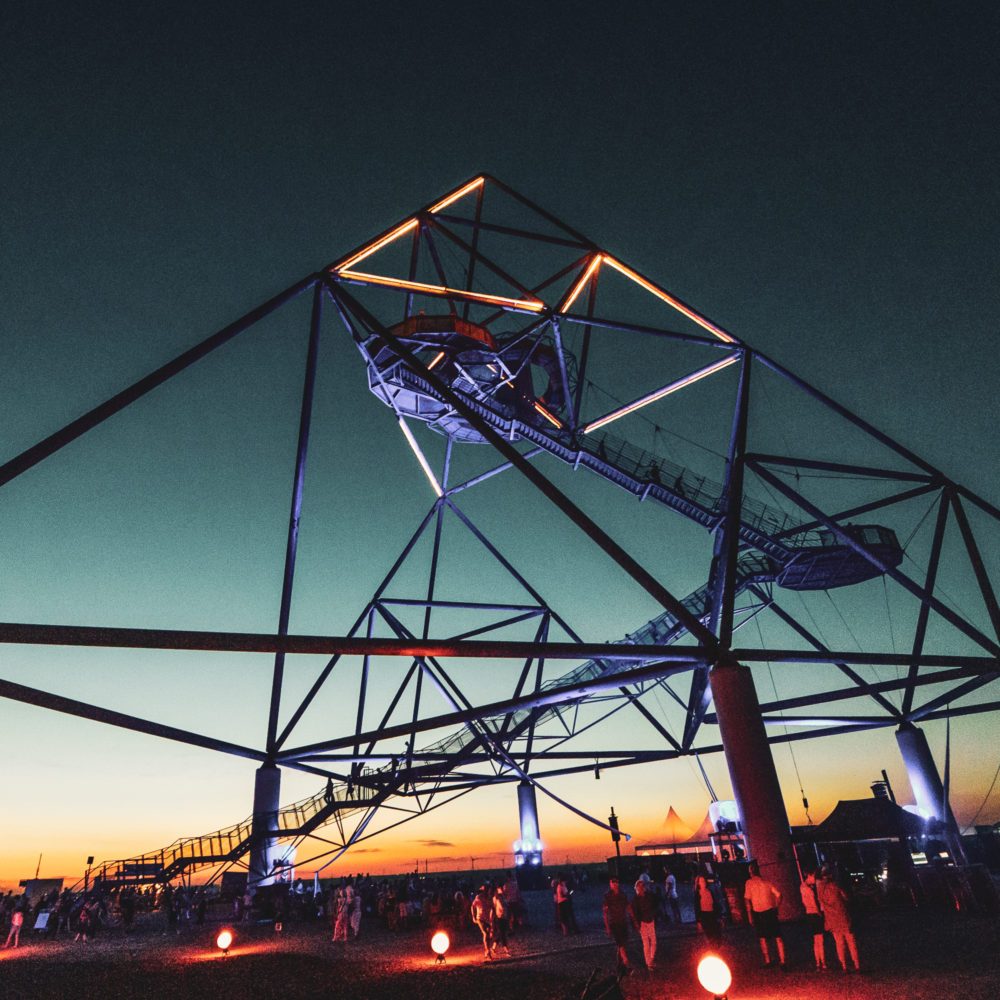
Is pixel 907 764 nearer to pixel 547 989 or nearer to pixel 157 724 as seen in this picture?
pixel 547 989

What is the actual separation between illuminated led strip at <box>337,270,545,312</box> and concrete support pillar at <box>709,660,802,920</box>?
31.3 ft

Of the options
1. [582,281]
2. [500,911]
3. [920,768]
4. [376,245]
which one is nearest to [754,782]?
[500,911]

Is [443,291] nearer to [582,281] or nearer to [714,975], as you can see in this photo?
[582,281]

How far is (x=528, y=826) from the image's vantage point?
31531 mm

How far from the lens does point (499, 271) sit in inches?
682

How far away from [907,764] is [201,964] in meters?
22.5

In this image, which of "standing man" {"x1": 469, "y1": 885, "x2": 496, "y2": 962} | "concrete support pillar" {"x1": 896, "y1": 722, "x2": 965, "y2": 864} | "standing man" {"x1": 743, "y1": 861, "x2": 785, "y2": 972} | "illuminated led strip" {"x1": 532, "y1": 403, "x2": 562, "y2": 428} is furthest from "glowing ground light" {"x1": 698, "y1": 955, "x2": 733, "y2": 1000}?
"concrete support pillar" {"x1": 896, "y1": 722, "x2": 965, "y2": 864}

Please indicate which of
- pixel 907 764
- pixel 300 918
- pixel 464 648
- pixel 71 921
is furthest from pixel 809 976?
pixel 71 921

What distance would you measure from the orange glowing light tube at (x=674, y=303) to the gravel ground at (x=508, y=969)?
1279cm

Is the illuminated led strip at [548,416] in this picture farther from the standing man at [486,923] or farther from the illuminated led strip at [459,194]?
the standing man at [486,923]

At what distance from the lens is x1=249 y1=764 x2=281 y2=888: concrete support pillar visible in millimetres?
19219

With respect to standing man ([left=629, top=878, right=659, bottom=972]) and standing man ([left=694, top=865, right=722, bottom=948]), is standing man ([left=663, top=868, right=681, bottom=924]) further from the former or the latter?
standing man ([left=694, top=865, right=722, bottom=948])

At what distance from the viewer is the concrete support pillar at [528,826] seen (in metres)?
31.5

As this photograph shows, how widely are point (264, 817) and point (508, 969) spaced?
11.6 m
